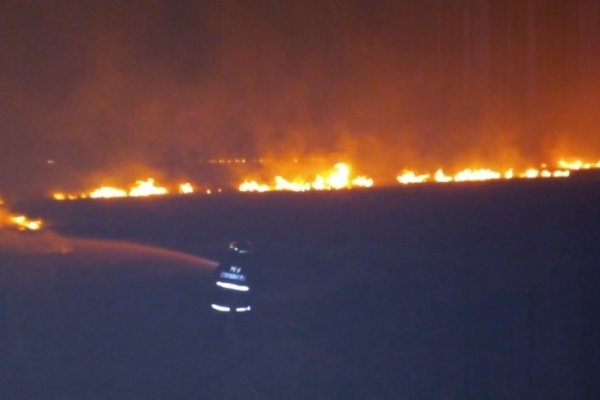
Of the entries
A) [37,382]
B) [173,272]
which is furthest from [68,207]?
[37,382]

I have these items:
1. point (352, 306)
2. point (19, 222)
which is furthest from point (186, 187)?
point (352, 306)

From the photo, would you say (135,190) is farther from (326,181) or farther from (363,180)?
(363,180)

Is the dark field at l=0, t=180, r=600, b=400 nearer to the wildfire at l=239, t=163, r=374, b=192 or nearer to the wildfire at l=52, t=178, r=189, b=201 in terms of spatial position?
the wildfire at l=239, t=163, r=374, b=192

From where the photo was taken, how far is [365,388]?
21.5 ft

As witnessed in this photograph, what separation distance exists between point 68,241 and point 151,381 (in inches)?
289

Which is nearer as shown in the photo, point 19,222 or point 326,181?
point 19,222

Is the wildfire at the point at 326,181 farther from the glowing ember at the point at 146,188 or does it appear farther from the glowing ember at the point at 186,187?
the glowing ember at the point at 146,188

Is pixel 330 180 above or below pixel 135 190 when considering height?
above

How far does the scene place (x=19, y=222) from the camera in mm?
15523

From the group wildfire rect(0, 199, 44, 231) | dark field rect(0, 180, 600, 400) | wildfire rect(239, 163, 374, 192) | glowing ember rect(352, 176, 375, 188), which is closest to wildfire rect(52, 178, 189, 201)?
wildfire rect(239, 163, 374, 192)

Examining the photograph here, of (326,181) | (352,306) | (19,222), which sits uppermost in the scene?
(326,181)

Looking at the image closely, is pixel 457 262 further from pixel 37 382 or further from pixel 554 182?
pixel 37 382

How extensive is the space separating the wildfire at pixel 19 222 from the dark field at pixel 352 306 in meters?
0.43

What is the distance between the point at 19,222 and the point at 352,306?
793cm
